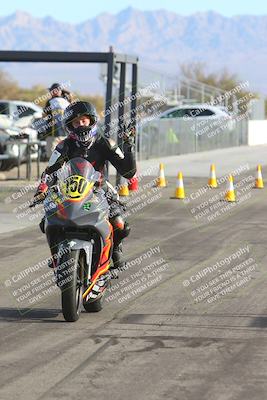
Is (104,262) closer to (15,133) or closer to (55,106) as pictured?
(55,106)

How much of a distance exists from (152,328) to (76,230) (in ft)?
3.23

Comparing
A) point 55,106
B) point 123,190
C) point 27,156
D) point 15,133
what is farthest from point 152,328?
point 15,133

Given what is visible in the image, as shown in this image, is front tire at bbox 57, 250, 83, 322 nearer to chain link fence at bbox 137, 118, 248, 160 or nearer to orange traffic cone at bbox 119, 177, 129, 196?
orange traffic cone at bbox 119, 177, 129, 196

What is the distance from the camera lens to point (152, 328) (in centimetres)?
847

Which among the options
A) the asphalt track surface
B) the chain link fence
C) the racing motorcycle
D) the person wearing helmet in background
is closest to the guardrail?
the person wearing helmet in background

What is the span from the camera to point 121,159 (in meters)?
9.24

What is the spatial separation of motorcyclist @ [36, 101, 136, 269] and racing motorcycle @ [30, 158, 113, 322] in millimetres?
273

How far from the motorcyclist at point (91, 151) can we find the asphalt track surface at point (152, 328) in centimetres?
91

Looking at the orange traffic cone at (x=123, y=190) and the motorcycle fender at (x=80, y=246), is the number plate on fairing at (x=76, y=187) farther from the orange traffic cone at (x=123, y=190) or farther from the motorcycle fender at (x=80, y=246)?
the orange traffic cone at (x=123, y=190)

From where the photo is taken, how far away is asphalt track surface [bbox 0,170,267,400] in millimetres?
6715

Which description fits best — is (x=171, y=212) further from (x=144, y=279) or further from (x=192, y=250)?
(x=144, y=279)

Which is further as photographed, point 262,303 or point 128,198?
point 128,198

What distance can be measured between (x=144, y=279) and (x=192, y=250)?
2.32m

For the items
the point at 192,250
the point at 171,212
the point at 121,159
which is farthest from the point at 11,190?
the point at 121,159
